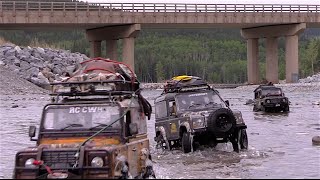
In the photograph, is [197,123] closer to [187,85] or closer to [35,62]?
[187,85]

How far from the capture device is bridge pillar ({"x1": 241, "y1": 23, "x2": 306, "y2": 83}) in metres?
83.6

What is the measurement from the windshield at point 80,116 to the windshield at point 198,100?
7.30 metres

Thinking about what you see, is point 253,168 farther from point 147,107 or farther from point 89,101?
point 89,101

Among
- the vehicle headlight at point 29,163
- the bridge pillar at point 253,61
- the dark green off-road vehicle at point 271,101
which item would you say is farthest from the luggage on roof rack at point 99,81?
the bridge pillar at point 253,61

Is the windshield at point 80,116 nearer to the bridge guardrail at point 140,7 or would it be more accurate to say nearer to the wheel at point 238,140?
the wheel at point 238,140

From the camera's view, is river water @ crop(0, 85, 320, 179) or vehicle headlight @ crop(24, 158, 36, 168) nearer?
vehicle headlight @ crop(24, 158, 36, 168)

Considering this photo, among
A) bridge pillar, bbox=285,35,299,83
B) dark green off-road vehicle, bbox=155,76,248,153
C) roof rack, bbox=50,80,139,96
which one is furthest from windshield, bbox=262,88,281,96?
bridge pillar, bbox=285,35,299,83

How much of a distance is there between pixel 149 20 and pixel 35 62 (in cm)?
1560

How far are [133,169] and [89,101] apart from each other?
1522mm

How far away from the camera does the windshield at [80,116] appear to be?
508 inches

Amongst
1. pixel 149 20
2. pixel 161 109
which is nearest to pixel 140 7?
pixel 149 20

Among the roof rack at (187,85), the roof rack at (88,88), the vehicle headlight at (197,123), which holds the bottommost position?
the vehicle headlight at (197,123)

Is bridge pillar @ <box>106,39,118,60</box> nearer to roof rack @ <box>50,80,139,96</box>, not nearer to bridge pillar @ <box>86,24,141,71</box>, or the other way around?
bridge pillar @ <box>86,24,141,71</box>

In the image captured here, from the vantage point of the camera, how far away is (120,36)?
77688 millimetres
